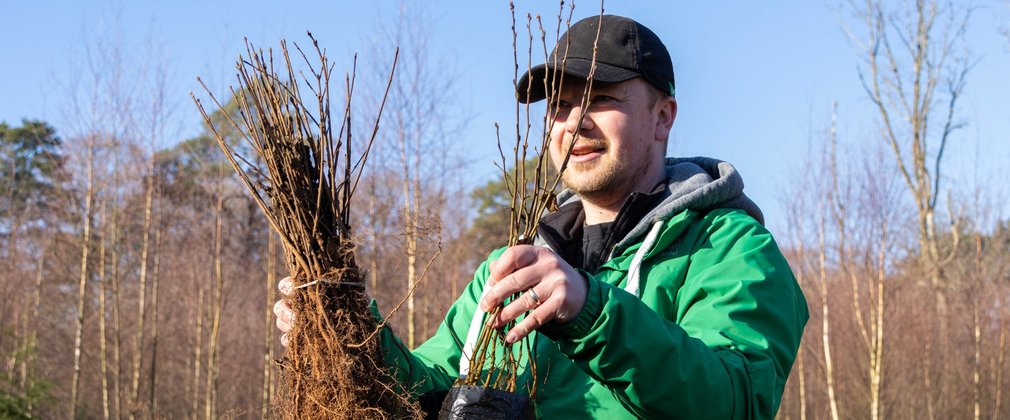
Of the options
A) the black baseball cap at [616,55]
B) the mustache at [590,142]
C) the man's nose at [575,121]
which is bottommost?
the mustache at [590,142]

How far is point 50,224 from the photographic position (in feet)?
39.6

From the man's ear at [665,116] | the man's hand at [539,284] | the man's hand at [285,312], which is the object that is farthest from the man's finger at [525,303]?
the man's ear at [665,116]

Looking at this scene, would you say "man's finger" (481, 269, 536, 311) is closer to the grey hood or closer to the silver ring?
the silver ring

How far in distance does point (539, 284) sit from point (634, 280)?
537 mm

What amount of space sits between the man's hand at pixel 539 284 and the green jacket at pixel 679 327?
0.10 ft

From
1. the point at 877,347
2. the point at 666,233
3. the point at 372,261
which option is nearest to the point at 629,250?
the point at 666,233

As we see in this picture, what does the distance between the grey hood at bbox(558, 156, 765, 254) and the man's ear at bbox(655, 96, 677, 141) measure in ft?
0.31

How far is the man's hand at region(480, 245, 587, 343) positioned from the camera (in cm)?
146

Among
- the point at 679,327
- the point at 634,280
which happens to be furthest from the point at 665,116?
the point at 679,327

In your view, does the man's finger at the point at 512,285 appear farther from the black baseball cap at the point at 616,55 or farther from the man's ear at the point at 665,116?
the man's ear at the point at 665,116

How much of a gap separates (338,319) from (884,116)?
17620 millimetres

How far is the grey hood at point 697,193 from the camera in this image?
80.3 inches

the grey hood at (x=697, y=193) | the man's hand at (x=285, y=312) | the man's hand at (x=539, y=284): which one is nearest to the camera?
the man's hand at (x=539, y=284)

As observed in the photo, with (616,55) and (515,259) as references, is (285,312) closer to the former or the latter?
(515,259)
